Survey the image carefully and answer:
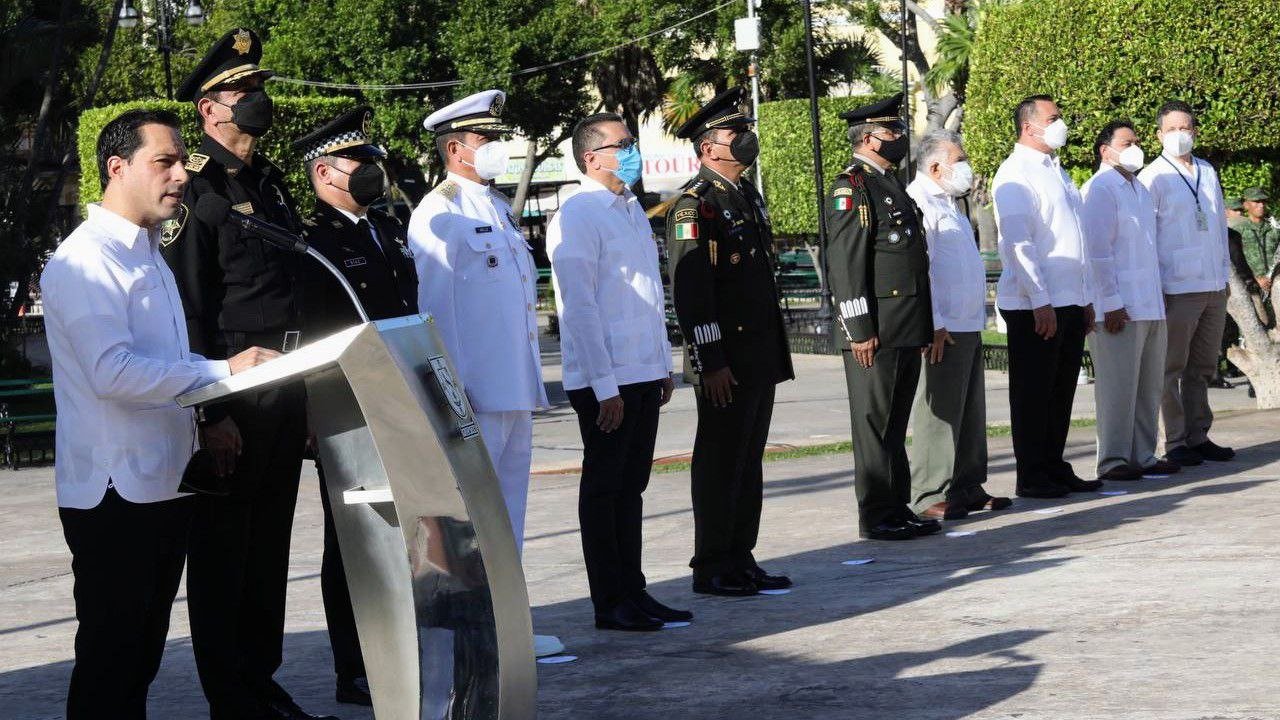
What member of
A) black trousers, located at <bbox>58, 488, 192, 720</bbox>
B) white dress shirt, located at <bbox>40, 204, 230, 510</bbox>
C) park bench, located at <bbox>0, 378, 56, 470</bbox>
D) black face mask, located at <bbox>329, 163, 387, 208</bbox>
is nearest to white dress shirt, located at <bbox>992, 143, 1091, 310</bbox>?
black face mask, located at <bbox>329, 163, 387, 208</bbox>

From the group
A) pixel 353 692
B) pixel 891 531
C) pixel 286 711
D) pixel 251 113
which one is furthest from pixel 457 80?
pixel 286 711

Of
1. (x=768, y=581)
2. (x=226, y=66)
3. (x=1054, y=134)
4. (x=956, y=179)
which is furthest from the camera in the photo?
(x=1054, y=134)

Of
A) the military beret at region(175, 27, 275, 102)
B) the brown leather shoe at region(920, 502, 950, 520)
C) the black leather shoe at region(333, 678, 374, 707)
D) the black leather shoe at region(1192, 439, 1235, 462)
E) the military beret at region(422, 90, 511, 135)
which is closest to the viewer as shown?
the military beret at region(175, 27, 275, 102)

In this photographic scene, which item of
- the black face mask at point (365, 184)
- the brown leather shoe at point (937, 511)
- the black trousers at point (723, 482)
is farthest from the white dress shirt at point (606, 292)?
the brown leather shoe at point (937, 511)

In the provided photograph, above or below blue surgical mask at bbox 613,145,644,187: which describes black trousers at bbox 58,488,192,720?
below

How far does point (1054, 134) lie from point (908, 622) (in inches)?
157

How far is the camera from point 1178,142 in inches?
405

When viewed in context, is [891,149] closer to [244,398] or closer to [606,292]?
[606,292]

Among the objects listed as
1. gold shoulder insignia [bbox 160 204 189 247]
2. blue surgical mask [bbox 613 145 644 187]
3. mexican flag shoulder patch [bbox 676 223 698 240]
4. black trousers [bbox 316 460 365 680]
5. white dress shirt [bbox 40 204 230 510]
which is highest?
blue surgical mask [bbox 613 145 644 187]

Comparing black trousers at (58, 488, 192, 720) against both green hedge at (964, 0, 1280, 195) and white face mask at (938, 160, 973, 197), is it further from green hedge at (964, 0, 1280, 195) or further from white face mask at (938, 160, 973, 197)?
green hedge at (964, 0, 1280, 195)

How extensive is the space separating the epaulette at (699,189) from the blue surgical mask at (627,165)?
531 millimetres

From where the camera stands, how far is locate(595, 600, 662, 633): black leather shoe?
647 cm

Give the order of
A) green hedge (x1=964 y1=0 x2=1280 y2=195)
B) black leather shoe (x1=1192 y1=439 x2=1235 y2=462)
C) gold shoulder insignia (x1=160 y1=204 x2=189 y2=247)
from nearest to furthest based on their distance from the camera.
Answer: gold shoulder insignia (x1=160 y1=204 x2=189 y2=247) → black leather shoe (x1=1192 y1=439 x2=1235 y2=462) → green hedge (x1=964 y1=0 x2=1280 y2=195)

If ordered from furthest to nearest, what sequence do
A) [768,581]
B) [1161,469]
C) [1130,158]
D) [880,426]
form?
1. [1161,469]
2. [1130,158]
3. [880,426]
4. [768,581]
